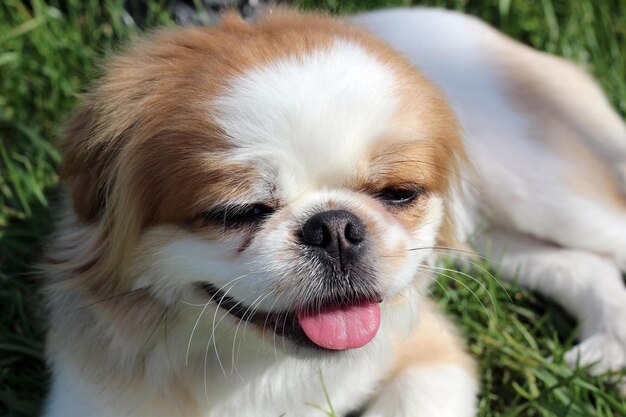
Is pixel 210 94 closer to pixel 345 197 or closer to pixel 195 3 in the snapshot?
pixel 345 197

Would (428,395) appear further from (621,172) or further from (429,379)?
(621,172)

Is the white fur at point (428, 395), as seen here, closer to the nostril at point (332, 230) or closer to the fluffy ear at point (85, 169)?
the nostril at point (332, 230)

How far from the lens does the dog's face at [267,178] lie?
2.11m

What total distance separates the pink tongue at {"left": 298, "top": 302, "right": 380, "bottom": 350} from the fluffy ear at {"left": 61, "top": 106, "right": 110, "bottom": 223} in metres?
0.69

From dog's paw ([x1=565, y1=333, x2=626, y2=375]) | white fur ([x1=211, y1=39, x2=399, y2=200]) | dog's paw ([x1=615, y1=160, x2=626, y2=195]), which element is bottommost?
dog's paw ([x1=565, y1=333, x2=626, y2=375])

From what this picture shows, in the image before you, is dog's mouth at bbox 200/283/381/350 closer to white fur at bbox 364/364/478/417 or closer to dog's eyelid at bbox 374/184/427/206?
dog's eyelid at bbox 374/184/427/206

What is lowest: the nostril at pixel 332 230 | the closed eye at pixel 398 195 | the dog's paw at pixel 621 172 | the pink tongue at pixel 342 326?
the dog's paw at pixel 621 172

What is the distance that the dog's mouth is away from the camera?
224cm

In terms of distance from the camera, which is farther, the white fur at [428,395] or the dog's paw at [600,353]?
the dog's paw at [600,353]

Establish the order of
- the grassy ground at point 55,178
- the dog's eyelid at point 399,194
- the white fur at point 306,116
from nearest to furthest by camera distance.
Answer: the white fur at point 306,116
the dog's eyelid at point 399,194
the grassy ground at point 55,178

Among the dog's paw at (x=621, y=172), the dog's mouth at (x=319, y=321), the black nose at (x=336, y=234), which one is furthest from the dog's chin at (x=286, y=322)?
the dog's paw at (x=621, y=172)

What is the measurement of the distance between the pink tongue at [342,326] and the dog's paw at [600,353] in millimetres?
1071

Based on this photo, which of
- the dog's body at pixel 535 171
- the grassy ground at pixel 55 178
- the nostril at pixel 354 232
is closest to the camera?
the nostril at pixel 354 232

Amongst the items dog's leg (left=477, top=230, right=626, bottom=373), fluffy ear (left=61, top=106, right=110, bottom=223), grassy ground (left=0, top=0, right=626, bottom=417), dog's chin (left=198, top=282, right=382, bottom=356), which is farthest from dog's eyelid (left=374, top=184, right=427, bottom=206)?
dog's leg (left=477, top=230, right=626, bottom=373)
